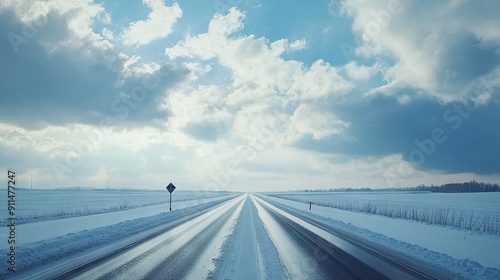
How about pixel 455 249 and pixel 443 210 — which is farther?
pixel 443 210

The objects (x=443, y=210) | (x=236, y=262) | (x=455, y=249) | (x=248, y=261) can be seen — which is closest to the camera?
(x=236, y=262)

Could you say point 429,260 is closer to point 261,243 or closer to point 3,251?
point 261,243

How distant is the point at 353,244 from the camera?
45.1 ft

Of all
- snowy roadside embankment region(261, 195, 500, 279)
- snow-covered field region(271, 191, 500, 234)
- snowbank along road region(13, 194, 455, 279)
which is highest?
snowbank along road region(13, 194, 455, 279)

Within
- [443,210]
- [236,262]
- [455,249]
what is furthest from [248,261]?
A: [443,210]

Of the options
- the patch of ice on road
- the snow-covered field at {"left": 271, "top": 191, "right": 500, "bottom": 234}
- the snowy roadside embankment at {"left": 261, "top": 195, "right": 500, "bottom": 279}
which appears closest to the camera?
the patch of ice on road

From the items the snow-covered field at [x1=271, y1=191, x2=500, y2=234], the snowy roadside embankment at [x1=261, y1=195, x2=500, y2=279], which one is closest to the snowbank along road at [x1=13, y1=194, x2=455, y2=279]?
the snowy roadside embankment at [x1=261, y1=195, x2=500, y2=279]

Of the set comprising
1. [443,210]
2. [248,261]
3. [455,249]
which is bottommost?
[443,210]

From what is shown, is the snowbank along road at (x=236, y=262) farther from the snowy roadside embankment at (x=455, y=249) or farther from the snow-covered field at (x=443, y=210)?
the snow-covered field at (x=443, y=210)

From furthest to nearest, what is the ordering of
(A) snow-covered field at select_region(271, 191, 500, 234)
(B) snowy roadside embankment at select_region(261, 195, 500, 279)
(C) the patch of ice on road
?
(A) snow-covered field at select_region(271, 191, 500, 234) < (B) snowy roadside embankment at select_region(261, 195, 500, 279) < (C) the patch of ice on road

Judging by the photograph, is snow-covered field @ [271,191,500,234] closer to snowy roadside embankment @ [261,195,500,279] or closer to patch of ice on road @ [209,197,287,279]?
snowy roadside embankment @ [261,195,500,279]

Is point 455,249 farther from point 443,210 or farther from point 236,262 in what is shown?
point 443,210

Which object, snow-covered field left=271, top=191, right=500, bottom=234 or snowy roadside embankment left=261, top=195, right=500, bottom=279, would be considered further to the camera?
snow-covered field left=271, top=191, right=500, bottom=234

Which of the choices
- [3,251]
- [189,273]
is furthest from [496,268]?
[3,251]
